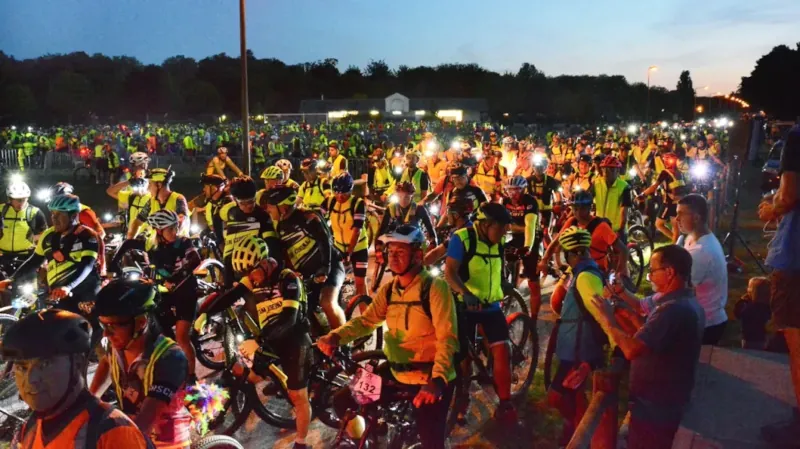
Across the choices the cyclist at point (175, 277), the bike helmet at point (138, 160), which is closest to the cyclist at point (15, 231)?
the bike helmet at point (138, 160)

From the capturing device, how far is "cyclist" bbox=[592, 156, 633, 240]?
31.2 ft

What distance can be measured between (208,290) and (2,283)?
2161 millimetres

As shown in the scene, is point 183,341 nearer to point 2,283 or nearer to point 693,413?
point 2,283

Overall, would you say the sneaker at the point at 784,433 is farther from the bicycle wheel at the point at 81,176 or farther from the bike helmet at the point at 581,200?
the bicycle wheel at the point at 81,176

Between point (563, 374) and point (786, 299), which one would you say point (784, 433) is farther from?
point (563, 374)

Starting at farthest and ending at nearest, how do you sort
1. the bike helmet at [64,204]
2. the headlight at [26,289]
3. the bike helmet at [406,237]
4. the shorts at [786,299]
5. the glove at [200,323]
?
the headlight at [26,289]
the glove at [200,323]
the bike helmet at [64,204]
the shorts at [786,299]
the bike helmet at [406,237]

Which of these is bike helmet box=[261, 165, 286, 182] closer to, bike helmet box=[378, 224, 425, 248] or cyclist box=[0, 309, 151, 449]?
bike helmet box=[378, 224, 425, 248]

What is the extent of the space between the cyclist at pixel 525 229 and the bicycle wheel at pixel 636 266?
2962 mm

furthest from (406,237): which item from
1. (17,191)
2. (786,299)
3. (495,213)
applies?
(17,191)

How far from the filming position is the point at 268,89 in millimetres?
125188

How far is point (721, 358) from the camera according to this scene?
279 inches

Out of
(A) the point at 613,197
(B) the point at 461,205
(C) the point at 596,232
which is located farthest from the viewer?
(A) the point at 613,197

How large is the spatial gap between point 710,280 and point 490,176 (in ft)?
23.9

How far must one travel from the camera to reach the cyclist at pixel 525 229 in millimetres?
8453
